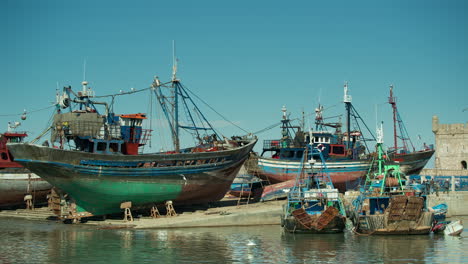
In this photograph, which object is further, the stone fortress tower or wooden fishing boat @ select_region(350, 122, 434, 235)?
the stone fortress tower

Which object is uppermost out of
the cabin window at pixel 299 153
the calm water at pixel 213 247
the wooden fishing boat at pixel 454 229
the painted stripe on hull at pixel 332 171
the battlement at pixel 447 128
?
the battlement at pixel 447 128

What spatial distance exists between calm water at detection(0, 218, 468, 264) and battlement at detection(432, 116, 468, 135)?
3375cm

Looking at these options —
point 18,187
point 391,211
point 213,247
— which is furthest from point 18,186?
point 391,211

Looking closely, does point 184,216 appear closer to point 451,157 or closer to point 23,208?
point 23,208

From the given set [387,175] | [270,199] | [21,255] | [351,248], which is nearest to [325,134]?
[270,199]

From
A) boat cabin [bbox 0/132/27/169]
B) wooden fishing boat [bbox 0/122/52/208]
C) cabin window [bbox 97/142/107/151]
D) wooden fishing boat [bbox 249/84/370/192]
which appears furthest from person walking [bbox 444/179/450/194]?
boat cabin [bbox 0/132/27/169]

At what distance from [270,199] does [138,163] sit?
11.6 meters

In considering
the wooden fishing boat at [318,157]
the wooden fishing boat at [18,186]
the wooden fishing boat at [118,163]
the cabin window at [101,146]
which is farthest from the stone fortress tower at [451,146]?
the wooden fishing boat at [18,186]

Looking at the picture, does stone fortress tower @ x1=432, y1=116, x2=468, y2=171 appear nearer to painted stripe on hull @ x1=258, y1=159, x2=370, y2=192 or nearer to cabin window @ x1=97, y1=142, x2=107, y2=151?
painted stripe on hull @ x1=258, y1=159, x2=370, y2=192

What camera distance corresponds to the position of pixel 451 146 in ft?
202

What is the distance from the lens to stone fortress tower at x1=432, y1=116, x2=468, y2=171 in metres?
60.8

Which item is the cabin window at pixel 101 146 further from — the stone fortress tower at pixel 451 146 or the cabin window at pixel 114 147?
the stone fortress tower at pixel 451 146

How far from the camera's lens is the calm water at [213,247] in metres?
23.3

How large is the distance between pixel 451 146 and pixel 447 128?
2.13 metres
